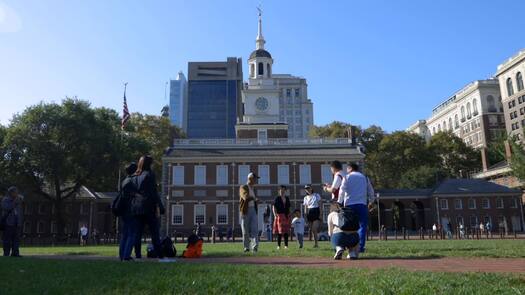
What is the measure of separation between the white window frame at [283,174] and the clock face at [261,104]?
11796 millimetres

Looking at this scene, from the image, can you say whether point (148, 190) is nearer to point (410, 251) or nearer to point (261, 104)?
point (410, 251)

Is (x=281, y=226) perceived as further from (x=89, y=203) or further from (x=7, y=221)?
(x=89, y=203)

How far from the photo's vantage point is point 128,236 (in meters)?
9.06

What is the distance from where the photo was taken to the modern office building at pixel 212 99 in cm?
14088

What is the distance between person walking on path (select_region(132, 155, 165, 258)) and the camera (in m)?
9.00

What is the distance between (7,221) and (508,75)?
95376 mm

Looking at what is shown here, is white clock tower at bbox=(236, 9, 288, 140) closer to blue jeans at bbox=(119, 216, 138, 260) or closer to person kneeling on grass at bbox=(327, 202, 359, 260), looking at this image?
blue jeans at bbox=(119, 216, 138, 260)

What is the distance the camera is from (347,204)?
9430 mm

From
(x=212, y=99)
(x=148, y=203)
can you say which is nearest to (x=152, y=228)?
(x=148, y=203)

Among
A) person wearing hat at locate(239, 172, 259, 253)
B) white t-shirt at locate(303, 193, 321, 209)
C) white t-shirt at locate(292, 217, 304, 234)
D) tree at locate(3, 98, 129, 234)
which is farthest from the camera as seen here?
tree at locate(3, 98, 129, 234)

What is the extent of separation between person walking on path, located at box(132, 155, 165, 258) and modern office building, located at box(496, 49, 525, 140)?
88.3 meters

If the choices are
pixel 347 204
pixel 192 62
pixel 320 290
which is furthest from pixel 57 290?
pixel 192 62

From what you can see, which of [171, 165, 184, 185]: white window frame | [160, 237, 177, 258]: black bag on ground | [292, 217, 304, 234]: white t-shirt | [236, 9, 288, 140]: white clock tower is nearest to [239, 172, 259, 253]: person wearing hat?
[292, 217, 304, 234]: white t-shirt

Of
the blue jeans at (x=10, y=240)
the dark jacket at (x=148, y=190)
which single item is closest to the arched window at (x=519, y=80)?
the dark jacket at (x=148, y=190)
